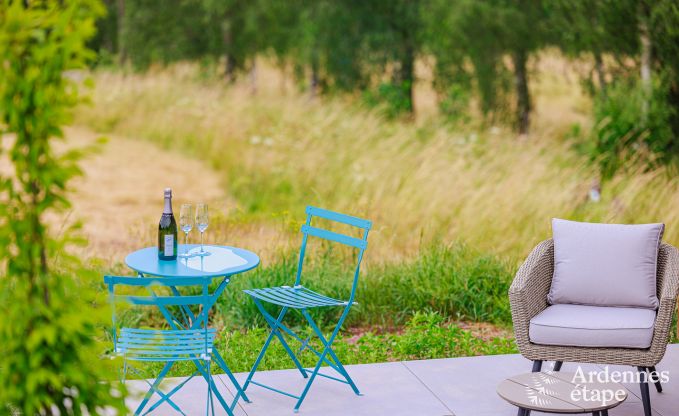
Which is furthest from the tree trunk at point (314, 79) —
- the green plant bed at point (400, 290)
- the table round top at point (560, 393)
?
the table round top at point (560, 393)

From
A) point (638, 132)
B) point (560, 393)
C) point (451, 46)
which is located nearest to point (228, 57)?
point (451, 46)

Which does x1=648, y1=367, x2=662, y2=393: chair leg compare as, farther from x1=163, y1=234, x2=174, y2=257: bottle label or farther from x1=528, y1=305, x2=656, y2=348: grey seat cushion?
x1=163, y1=234, x2=174, y2=257: bottle label

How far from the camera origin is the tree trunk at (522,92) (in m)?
15.0

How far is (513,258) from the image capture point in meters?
7.00

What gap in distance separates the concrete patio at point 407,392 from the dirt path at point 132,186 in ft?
15.2

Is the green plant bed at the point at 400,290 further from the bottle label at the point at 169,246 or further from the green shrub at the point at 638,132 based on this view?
the green shrub at the point at 638,132

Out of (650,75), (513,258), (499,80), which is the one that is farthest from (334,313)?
(499,80)

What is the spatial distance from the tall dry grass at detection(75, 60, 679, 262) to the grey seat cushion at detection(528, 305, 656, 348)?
227 cm

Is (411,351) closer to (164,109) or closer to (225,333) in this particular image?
(225,333)

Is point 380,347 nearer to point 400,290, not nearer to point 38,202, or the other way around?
point 400,290

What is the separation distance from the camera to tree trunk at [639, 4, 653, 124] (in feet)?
31.6

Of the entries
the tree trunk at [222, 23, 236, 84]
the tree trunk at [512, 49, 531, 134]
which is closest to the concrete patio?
the tree trunk at [512, 49, 531, 134]

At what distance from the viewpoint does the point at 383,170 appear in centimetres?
931

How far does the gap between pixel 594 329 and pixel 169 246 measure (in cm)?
215
